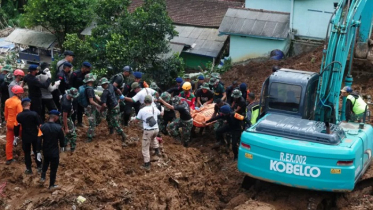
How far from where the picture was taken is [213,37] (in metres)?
28.8

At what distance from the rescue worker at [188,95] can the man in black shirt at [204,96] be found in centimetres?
14

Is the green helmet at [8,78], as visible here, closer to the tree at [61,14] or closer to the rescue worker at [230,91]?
the rescue worker at [230,91]

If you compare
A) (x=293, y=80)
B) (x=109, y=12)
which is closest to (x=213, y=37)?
(x=109, y=12)

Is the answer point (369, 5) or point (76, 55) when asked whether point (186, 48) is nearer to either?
point (76, 55)

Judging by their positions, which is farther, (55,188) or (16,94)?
(16,94)

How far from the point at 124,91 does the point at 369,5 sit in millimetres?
7684

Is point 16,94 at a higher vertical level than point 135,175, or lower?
higher

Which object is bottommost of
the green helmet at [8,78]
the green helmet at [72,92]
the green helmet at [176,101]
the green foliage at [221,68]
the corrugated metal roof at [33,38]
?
the green foliage at [221,68]

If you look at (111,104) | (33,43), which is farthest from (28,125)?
(33,43)

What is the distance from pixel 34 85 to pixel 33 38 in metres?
19.6

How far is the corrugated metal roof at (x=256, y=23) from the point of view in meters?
25.6

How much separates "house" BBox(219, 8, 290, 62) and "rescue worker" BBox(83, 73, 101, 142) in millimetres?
13936

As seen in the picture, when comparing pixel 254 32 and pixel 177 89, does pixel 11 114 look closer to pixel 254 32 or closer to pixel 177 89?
pixel 177 89

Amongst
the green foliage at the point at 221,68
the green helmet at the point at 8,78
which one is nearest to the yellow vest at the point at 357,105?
the green helmet at the point at 8,78
